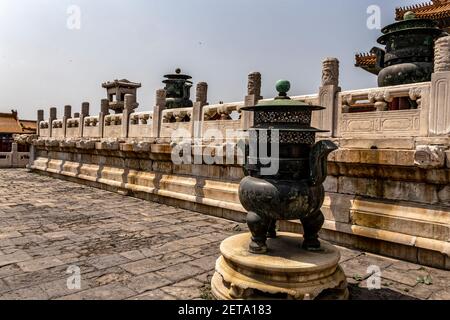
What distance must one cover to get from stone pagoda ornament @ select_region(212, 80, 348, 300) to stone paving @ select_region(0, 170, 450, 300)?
18.9 inches

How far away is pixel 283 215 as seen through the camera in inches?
134

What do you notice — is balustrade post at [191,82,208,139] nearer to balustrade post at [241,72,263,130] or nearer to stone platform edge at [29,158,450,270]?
stone platform edge at [29,158,450,270]

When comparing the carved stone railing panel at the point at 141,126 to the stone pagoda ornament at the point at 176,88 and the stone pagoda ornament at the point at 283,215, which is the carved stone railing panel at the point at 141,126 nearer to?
the stone pagoda ornament at the point at 176,88

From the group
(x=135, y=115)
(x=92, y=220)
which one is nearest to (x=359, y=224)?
(x=92, y=220)

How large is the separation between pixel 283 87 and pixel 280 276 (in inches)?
79.5

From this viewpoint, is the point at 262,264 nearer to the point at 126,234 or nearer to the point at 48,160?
the point at 126,234

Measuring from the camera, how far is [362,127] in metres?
5.44

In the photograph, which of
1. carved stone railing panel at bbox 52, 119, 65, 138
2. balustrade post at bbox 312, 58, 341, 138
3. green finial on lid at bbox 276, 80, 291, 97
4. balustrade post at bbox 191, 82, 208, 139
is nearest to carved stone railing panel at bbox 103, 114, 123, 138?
balustrade post at bbox 191, 82, 208, 139

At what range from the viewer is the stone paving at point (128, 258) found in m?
3.60

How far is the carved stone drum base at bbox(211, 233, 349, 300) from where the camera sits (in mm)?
3105

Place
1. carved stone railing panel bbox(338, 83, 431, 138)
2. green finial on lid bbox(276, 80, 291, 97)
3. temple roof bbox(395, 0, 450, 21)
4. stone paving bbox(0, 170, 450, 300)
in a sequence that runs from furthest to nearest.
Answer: temple roof bbox(395, 0, 450, 21) < carved stone railing panel bbox(338, 83, 431, 138) < green finial on lid bbox(276, 80, 291, 97) < stone paving bbox(0, 170, 450, 300)

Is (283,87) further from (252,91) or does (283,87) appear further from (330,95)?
(252,91)

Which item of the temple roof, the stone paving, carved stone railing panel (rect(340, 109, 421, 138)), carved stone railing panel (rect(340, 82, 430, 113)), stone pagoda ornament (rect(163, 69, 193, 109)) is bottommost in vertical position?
the stone paving

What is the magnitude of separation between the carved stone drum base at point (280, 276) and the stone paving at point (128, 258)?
33 cm
